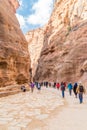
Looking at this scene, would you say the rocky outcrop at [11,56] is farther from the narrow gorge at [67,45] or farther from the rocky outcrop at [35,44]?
the rocky outcrop at [35,44]

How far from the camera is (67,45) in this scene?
46.7 metres

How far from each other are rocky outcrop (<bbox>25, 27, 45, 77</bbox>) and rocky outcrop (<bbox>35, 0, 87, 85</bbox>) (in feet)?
47.7

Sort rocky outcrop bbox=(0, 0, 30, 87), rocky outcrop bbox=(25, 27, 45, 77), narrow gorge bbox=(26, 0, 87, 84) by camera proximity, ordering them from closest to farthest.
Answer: rocky outcrop bbox=(0, 0, 30, 87), narrow gorge bbox=(26, 0, 87, 84), rocky outcrop bbox=(25, 27, 45, 77)

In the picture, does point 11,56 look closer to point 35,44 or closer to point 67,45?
point 67,45

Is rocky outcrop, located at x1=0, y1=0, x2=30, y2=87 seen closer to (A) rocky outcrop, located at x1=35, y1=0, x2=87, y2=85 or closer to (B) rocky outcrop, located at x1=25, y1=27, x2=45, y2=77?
(A) rocky outcrop, located at x1=35, y1=0, x2=87, y2=85

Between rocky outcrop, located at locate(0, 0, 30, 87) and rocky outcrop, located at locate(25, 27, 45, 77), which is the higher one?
rocky outcrop, located at locate(25, 27, 45, 77)

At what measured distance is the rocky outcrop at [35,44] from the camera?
268 feet

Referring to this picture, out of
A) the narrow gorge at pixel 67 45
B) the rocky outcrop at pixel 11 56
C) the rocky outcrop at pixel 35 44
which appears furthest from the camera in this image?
the rocky outcrop at pixel 35 44

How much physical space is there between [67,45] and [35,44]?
139ft

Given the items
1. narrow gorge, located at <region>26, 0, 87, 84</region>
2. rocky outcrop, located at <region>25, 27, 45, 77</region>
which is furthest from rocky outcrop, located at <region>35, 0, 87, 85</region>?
rocky outcrop, located at <region>25, 27, 45, 77</region>

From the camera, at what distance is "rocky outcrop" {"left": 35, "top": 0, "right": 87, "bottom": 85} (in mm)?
39344

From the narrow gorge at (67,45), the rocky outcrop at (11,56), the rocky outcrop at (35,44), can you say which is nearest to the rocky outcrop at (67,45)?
the narrow gorge at (67,45)

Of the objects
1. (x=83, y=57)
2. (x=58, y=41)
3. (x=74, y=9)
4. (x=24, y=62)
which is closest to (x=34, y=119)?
(x=24, y=62)

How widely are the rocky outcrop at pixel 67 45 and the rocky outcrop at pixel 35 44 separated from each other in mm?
14548
